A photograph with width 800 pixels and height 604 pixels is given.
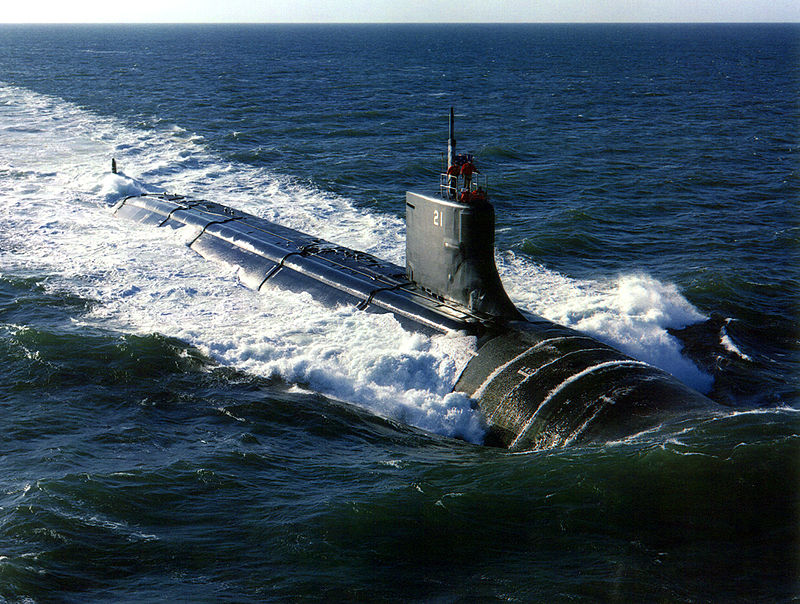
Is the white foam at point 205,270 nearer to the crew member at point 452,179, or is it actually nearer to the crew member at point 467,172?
the crew member at point 452,179

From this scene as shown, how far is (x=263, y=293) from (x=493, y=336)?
24.0 feet

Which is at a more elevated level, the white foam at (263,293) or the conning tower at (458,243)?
the conning tower at (458,243)

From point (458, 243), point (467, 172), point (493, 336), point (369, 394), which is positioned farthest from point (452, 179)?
point (369, 394)

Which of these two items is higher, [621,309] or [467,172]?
[467,172]

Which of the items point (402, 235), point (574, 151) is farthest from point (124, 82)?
point (402, 235)

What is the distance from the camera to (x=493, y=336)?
599 inches

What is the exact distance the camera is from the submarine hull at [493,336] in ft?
42.8

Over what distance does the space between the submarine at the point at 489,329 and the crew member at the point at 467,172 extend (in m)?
0.03

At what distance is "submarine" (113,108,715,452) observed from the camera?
42.8 ft

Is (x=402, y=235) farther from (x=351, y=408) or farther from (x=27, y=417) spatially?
(x=27, y=417)

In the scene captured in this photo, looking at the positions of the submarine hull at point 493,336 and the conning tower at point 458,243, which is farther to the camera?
the conning tower at point 458,243

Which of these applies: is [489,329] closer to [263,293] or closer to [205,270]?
[263,293]

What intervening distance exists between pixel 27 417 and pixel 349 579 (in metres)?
7.88

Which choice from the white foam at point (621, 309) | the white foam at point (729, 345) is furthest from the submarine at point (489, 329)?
the white foam at point (729, 345)
